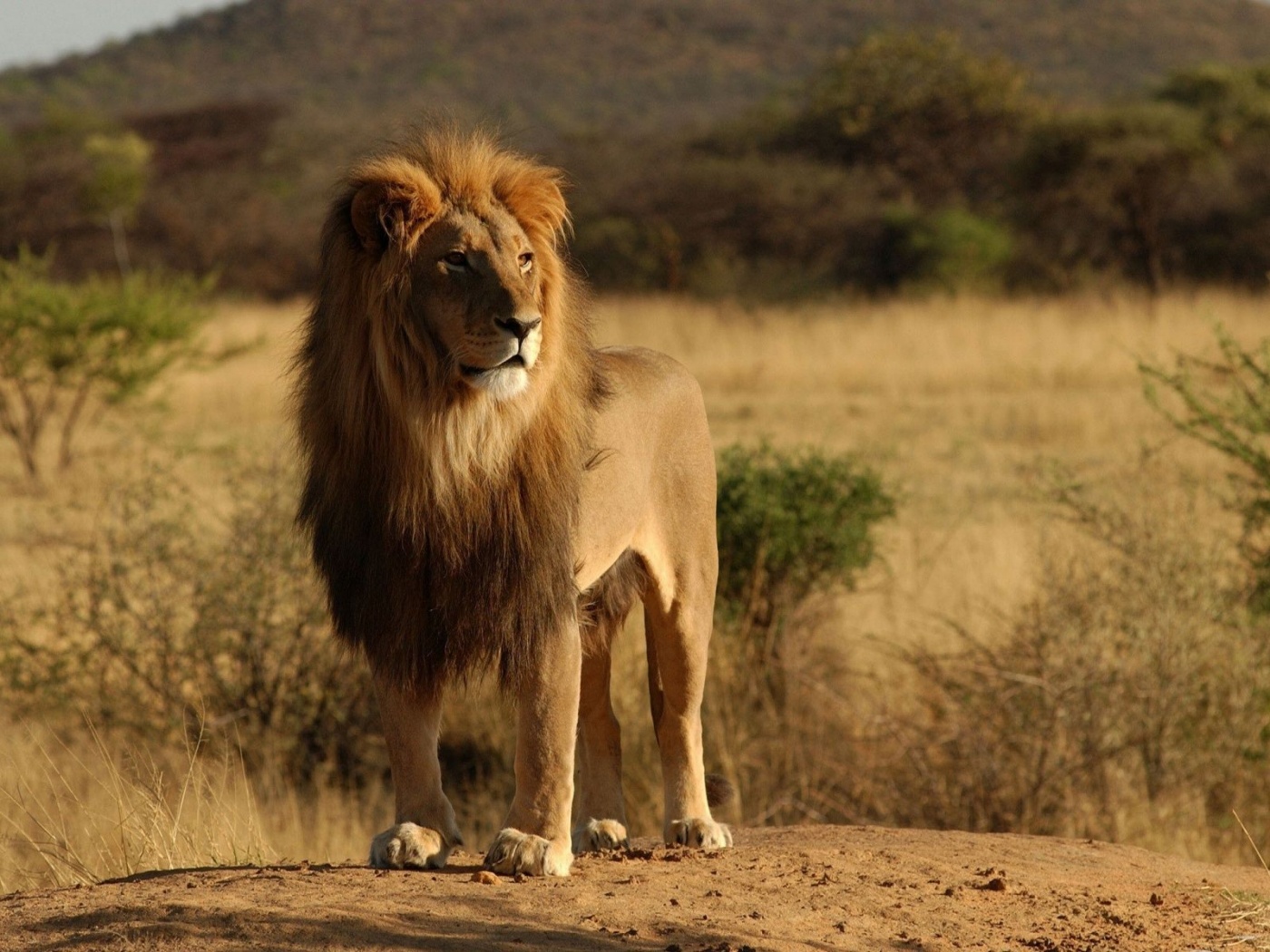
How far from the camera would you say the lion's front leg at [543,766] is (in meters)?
4.33

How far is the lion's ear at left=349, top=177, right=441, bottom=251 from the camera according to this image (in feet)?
13.6

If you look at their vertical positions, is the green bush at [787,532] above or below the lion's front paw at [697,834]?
above

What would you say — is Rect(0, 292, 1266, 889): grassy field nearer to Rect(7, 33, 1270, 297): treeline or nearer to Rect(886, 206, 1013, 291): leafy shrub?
Rect(886, 206, 1013, 291): leafy shrub

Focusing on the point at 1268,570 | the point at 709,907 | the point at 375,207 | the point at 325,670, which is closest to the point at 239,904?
the point at 709,907

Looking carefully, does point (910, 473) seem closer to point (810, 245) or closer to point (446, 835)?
point (446, 835)

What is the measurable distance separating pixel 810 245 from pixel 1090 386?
53.2ft

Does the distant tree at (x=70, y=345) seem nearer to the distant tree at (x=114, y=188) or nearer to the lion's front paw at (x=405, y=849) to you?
the lion's front paw at (x=405, y=849)

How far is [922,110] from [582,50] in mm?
50389

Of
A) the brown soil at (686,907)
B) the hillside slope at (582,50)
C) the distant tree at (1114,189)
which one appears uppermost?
the hillside slope at (582,50)

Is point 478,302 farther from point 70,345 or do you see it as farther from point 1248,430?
point 70,345

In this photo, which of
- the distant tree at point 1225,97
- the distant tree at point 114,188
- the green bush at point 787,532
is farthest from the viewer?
the distant tree at point 114,188

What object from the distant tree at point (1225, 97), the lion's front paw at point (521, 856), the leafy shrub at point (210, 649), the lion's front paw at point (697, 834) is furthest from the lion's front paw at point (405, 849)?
the distant tree at point (1225, 97)

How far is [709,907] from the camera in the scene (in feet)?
13.6

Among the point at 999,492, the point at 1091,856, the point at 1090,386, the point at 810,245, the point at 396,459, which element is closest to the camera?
the point at 396,459
